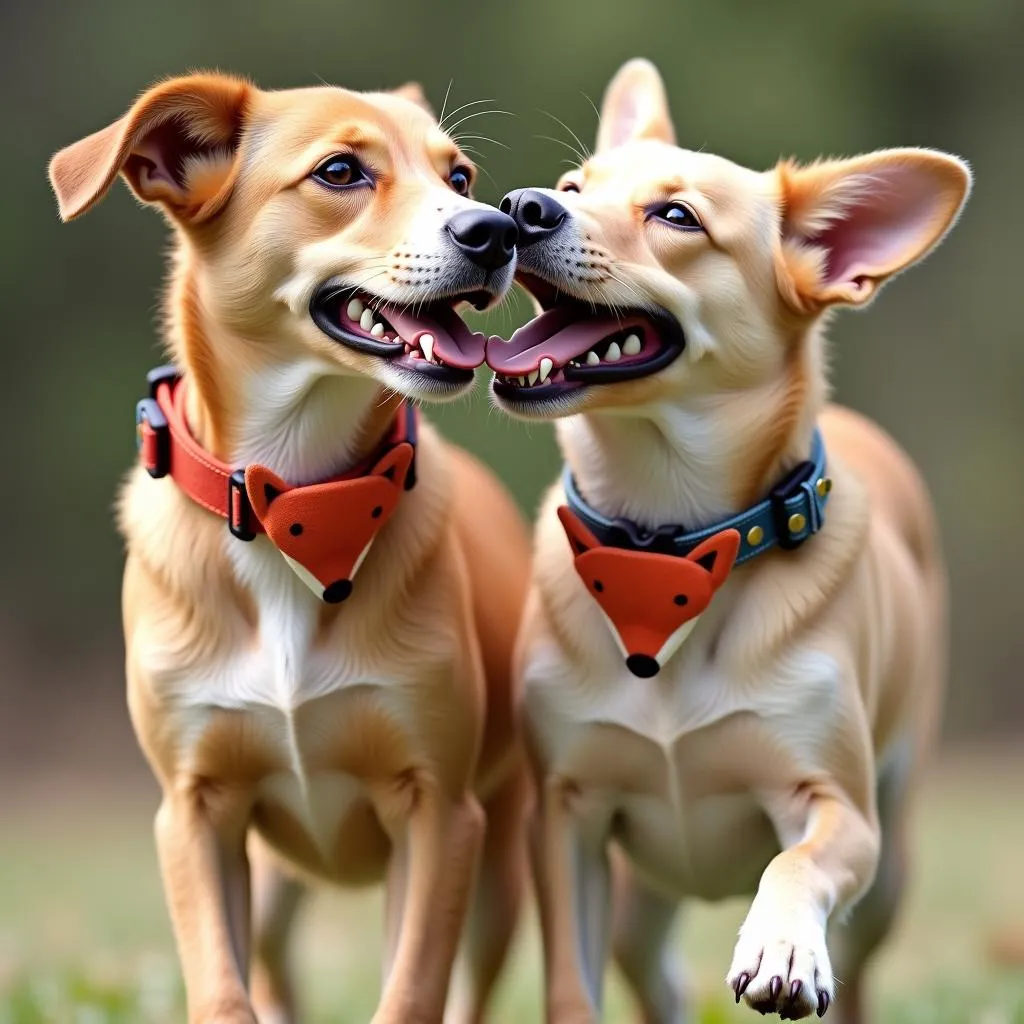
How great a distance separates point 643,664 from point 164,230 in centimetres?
1059

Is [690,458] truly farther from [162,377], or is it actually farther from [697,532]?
[162,377]

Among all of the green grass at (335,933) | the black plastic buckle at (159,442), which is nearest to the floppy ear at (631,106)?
the black plastic buckle at (159,442)

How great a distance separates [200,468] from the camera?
4.11 m

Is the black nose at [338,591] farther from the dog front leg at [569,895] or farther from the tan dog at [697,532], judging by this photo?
the dog front leg at [569,895]

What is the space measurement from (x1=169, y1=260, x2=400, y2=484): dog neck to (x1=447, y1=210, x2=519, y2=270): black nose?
1.48ft

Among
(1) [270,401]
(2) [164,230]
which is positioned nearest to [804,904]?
(1) [270,401]

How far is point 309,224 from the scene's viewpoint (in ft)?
13.1

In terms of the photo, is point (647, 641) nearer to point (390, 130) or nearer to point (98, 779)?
point (390, 130)

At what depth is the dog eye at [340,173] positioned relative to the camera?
13.1 ft

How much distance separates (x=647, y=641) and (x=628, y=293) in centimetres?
80

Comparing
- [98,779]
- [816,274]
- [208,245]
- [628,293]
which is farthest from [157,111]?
[98,779]

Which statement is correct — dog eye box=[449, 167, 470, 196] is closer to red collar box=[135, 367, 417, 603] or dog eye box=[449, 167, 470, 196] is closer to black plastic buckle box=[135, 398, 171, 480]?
red collar box=[135, 367, 417, 603]

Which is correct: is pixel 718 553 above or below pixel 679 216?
below

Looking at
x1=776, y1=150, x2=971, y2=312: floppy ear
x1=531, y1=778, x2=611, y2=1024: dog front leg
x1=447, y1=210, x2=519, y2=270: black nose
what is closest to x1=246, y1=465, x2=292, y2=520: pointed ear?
x1=447, y1=210, x2=519, y2=270: black nose
